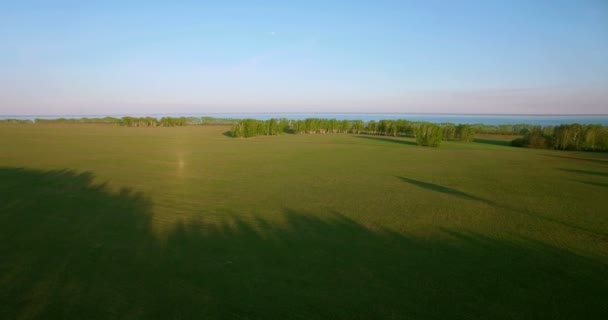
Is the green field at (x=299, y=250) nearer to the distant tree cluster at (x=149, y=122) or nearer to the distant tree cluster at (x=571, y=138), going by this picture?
the distant tree cluster at (x=571, y=138)

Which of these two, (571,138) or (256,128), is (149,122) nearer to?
(256,128)

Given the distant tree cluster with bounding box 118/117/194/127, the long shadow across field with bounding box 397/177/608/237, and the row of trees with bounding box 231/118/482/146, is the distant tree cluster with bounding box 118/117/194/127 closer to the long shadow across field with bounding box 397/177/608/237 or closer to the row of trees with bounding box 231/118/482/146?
the row of trees with bounding box 231/118/482/146

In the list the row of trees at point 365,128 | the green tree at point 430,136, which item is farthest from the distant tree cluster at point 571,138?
the green tree at point 430,136

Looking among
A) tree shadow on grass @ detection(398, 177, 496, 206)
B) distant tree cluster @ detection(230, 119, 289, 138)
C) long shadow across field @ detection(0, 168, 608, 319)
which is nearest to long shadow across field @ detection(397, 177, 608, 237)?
tree shadow on grass @ detection(398, 177, 496, 206)

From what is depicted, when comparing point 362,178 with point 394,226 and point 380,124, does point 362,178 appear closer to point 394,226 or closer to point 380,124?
point 394,226

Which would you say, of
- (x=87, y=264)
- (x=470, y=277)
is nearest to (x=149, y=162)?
(x=87, y=264)

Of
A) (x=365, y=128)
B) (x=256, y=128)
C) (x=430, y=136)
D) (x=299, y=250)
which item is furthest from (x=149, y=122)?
(x=299, y=250)
